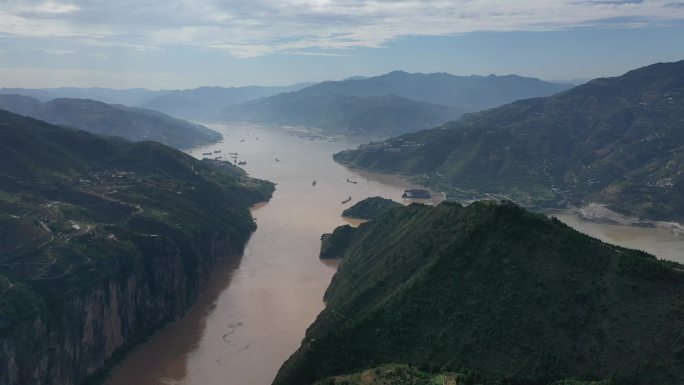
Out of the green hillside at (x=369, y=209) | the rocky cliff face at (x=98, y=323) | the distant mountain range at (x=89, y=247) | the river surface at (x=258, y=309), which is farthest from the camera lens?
the green hillside at (x=369, y=209)

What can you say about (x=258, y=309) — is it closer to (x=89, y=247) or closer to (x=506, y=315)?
(x=89, y=247)

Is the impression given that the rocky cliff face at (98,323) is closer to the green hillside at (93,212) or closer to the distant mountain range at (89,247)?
the distant mountain range at (89,247)

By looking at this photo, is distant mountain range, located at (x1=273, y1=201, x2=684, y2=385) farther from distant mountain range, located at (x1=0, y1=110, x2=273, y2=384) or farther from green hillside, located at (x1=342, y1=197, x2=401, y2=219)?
green hillside, located at (x1=342, y1=197, x2=401, y2=219)

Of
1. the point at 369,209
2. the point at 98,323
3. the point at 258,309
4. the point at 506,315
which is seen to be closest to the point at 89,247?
the point at 98,323

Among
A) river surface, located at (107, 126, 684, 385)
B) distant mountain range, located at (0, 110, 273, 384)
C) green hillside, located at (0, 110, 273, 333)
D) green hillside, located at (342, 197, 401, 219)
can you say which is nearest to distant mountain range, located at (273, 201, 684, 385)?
river surface, located at (107, 126, 684, 385)

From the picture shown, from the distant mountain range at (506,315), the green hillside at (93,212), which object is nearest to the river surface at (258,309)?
the green hillside at (93,212)

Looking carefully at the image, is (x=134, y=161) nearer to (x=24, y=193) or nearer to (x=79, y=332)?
(x=24, y=193)
